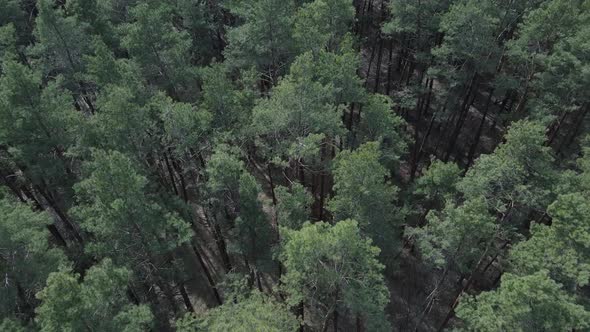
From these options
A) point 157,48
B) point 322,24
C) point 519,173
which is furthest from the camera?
point 322,24

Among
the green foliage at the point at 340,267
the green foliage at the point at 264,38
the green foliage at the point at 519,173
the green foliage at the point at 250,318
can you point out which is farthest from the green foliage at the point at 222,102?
the green foliage at the point at 519,173

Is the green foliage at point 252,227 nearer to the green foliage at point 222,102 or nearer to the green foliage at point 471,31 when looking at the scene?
the green foliage at point 222,102

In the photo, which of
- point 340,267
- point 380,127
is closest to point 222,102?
point 380,127

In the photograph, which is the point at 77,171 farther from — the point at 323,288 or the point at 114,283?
the point at 323,288

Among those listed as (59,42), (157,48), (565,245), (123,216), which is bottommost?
(123,216)

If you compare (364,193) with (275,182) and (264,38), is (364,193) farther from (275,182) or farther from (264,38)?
(275,182)

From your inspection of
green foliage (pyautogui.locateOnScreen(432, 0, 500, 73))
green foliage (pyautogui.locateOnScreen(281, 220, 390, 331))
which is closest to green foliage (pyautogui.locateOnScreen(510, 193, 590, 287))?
green foliage (pyautogui.locateOnScreen(281, 220, 390, 331))
